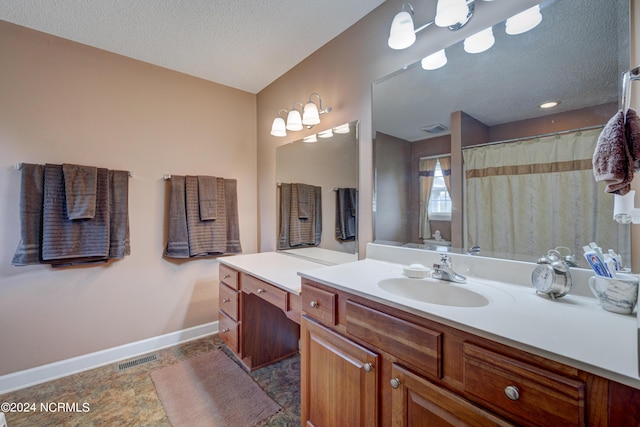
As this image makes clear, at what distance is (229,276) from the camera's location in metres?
2.04

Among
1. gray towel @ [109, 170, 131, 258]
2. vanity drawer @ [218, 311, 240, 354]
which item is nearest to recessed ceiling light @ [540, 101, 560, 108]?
vanity drawer @ [218, 311, 240, 354]

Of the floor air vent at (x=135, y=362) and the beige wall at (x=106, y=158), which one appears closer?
the beige wall at (x=106, y=158)

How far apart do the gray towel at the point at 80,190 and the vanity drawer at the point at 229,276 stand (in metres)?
1.01

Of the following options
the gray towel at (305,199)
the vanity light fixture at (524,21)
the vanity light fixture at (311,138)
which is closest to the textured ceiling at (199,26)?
the vanity light fixture at (311,138)

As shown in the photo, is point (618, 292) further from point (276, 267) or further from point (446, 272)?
point (276, 267)

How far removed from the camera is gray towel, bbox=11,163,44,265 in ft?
5.87

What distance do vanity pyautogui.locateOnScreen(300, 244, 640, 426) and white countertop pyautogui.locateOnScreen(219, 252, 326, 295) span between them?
0.24m

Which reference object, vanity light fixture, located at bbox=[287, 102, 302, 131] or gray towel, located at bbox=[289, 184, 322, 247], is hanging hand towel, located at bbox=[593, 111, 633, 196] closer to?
gray towel, located at bbox=[289, 184, 322, 247]

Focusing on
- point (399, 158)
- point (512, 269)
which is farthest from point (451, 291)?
point (399, 158)

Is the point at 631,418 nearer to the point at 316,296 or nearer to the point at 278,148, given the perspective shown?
the point at 316,296

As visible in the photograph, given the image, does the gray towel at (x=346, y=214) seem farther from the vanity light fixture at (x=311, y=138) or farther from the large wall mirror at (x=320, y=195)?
the vanity light fixture at (x=311, y=138)

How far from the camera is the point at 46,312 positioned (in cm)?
193

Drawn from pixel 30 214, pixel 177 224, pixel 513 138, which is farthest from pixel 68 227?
pixel 513 138

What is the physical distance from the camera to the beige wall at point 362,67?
1382mm
